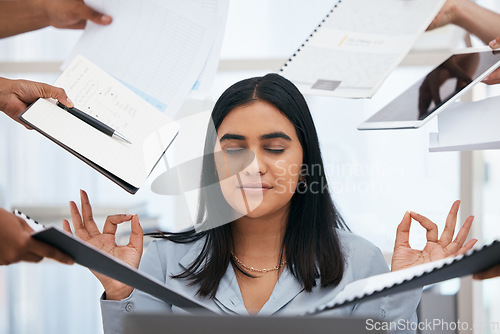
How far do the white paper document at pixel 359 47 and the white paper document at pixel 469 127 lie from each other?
13cm

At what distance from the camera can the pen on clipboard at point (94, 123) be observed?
0.79 m

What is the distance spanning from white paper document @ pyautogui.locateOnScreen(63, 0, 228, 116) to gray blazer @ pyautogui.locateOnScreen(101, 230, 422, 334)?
0.86 ft

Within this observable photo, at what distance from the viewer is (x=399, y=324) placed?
31.6 inches

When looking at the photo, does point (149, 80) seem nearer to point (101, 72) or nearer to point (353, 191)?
point (101, 72)

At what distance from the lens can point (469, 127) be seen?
856 mm

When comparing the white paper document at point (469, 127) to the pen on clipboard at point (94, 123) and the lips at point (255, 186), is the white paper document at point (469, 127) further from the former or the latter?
the pen on clipboard at point (94, 123)

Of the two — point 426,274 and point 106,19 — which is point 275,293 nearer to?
point 426,274

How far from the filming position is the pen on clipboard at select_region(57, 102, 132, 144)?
792mm

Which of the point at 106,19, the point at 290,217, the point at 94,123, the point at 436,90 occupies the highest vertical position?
the point at 106,19

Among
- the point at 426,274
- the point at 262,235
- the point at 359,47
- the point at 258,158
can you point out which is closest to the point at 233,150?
the point at 258,158

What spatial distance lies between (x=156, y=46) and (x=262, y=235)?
1.20 ft

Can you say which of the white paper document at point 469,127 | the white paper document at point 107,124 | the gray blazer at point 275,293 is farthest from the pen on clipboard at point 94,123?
the white paper document at point 469,127

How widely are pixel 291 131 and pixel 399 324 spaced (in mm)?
342

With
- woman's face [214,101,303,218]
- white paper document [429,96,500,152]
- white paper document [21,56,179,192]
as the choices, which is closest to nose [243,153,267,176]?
woman's face [214,101,303,218]
